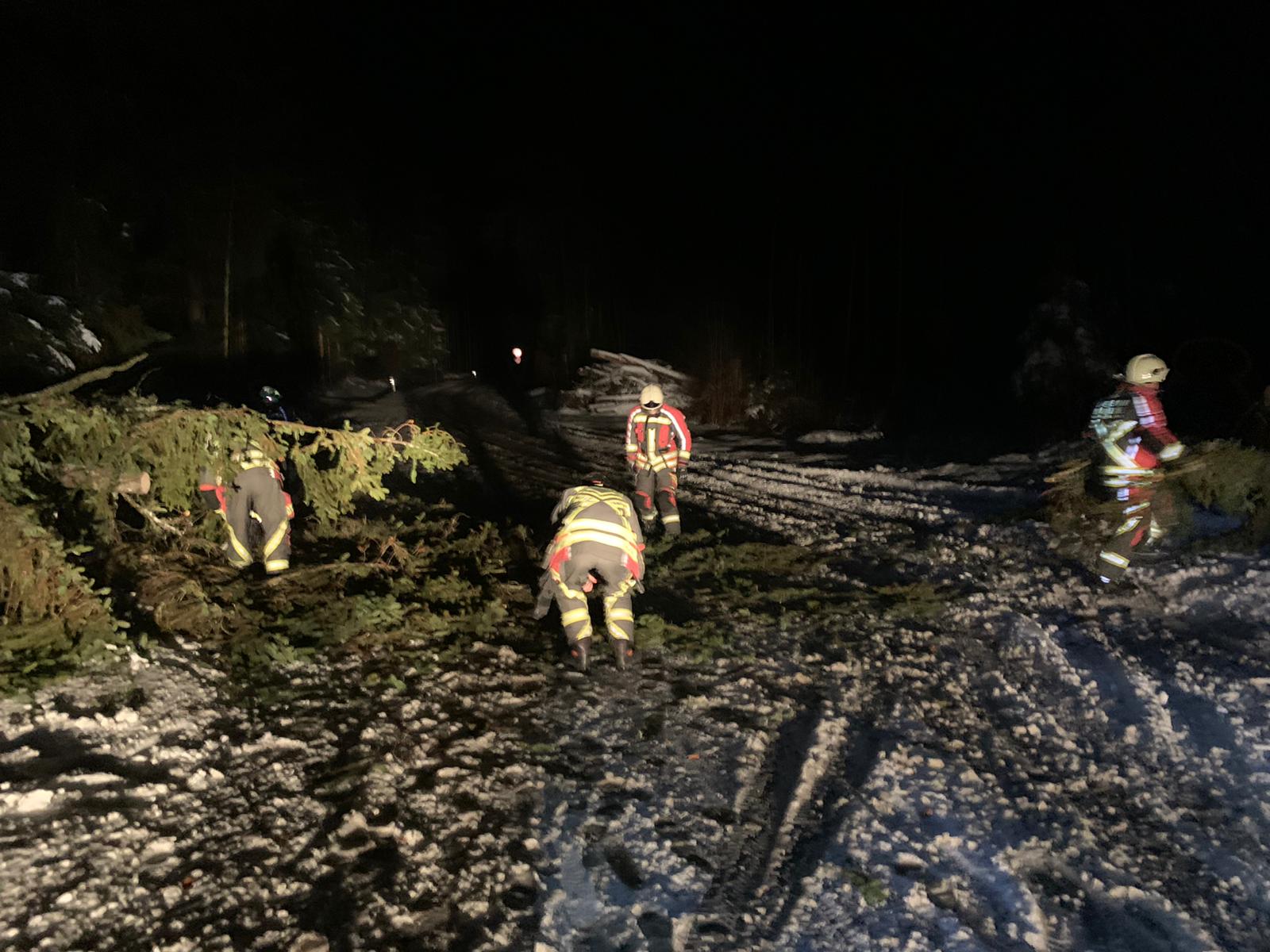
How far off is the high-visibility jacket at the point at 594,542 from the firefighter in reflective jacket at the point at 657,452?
3.02 m

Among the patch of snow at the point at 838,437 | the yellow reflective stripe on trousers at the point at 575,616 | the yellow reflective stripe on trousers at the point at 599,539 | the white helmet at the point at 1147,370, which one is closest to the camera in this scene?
the yellow reflective stripe on trousers at the point at 599,539

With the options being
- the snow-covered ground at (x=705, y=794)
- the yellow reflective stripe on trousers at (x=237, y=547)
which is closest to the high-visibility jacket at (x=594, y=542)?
the snow-covered ground at (x=705, y=794)

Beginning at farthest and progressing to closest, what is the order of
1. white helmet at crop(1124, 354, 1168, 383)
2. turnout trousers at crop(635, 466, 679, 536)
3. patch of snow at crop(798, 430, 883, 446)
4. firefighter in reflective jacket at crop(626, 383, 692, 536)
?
patch of snow at crop(798, 430, 883, 446) < turnout trousers at crop(635, 466, 679, 536) < firefighter in reflective jacket at crop(626, 383, 692, 536) < white helmet at crop(1124, 354, 1168, 383)

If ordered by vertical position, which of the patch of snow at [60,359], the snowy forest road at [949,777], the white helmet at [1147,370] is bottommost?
the snowy forest road at [949,777]

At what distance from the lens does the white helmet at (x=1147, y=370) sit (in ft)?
20.3

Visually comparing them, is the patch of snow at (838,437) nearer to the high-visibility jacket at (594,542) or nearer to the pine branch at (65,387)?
the high-visibility jacket at (594,542)

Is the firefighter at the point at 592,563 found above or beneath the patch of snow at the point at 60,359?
beneath

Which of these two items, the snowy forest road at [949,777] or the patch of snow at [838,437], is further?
the patch of snow at [838,437]

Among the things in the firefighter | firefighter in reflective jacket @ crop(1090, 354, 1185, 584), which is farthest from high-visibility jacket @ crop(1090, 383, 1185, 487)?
the firefighter

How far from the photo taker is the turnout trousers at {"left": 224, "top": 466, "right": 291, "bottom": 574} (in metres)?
6.87

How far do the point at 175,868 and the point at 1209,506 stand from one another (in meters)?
8.88

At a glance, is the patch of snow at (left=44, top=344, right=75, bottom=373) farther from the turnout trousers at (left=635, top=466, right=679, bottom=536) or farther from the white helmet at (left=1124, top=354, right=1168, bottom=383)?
the white helmet at (left=1124, top=354, right=1168, bottom=383)

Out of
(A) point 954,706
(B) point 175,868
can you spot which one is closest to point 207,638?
(B) point 175,868

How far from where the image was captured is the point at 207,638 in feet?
18.6
